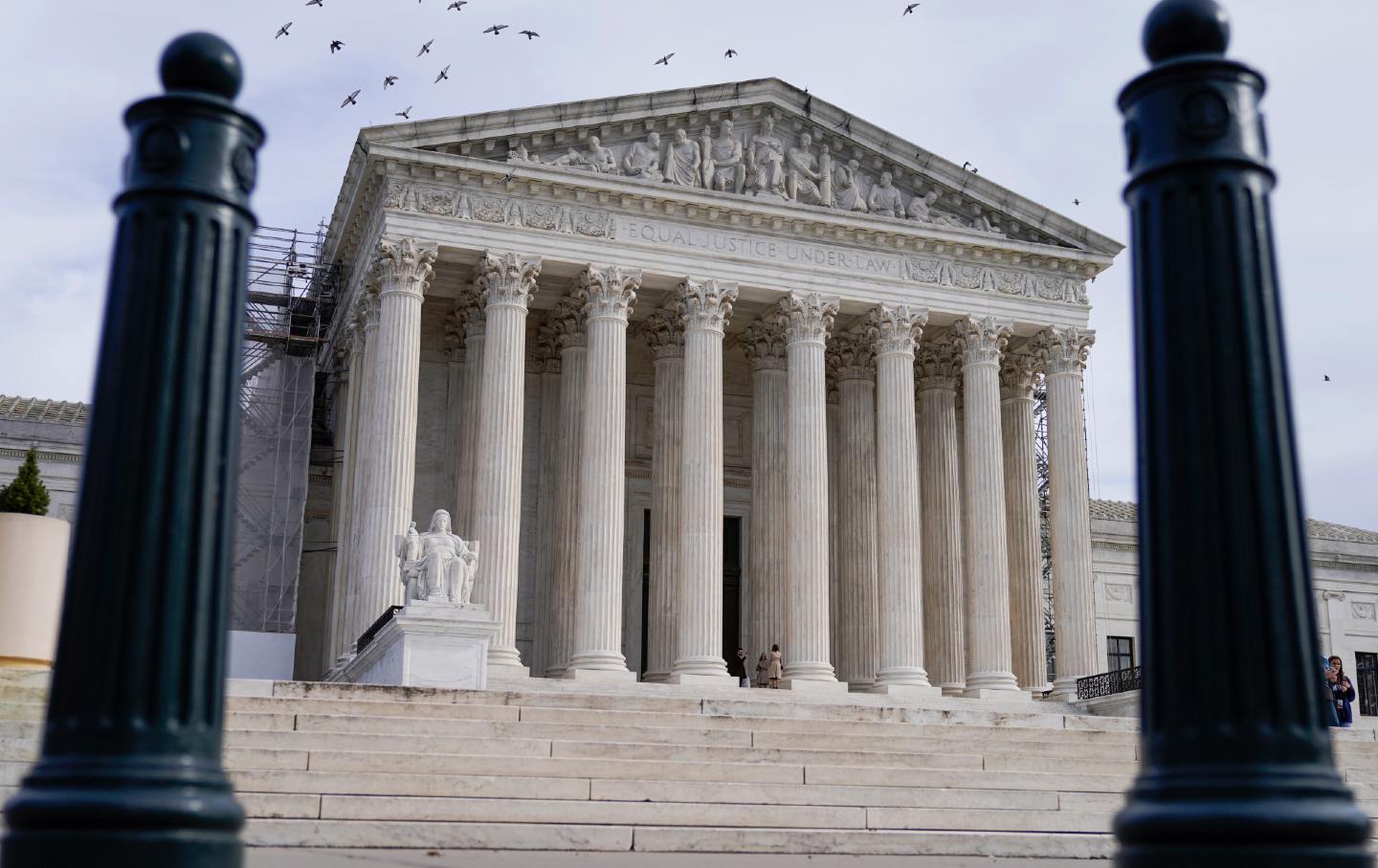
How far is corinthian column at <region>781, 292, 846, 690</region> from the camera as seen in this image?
119 ft

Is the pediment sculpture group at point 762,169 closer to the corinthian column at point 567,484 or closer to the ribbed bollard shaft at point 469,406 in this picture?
the corinthian column at point 567,484

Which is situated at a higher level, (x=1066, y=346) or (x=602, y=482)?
(x=1066, y=346)

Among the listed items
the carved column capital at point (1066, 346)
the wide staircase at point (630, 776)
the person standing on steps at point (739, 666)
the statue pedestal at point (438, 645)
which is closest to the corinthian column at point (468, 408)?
the person standing on steps at point (739, 666)

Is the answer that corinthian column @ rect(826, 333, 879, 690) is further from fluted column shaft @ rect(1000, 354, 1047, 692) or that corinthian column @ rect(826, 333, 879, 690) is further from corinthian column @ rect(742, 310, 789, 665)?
fluted column shaft @ rect(1000, 354, 1047, 692)

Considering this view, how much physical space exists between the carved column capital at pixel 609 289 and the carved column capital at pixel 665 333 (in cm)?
217

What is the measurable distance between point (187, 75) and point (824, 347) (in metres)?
35.6

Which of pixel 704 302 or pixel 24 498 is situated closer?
pixel 24 498

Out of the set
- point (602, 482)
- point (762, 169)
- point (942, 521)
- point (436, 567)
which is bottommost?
point (436, 567)

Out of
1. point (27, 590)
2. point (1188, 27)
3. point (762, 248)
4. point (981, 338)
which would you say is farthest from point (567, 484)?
point (1188, 27)

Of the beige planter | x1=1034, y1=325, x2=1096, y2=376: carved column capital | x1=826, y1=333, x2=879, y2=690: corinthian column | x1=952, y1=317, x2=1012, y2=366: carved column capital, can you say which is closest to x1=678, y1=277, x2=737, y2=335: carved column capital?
x1=826, y1=333, x2=879, y2=690: corinthian column

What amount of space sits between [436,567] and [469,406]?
35.8 ft

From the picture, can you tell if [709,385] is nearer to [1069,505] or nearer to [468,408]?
[468,408]

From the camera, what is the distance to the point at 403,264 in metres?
35.2

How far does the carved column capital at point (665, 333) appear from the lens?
3934 cm
